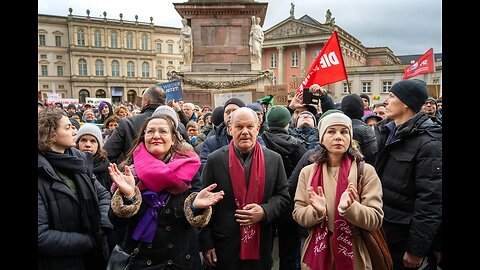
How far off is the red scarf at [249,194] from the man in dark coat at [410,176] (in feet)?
3.83

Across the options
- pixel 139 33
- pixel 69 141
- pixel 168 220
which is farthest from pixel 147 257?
pixel 139 33

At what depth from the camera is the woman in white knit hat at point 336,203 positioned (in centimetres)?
258

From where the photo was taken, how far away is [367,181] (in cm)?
276

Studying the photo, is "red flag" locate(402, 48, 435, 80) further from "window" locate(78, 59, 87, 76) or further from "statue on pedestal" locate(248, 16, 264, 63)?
"window" locate(78, 59, 87, 76)

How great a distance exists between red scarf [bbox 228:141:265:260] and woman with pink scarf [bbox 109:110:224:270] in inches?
13.1

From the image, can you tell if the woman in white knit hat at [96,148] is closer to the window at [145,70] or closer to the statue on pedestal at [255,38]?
the statue on pedestal at [255,38]

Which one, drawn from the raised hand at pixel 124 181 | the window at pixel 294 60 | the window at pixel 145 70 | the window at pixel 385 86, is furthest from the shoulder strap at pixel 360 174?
the window at pixel 145 70

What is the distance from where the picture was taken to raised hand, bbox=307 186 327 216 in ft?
8.60

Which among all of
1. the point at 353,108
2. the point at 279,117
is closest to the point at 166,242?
the point at 279,117

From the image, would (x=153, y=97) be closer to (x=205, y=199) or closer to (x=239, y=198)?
(x=239, y=198)

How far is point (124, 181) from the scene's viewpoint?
2.59 m
